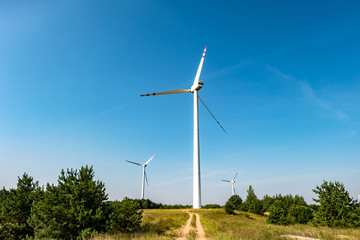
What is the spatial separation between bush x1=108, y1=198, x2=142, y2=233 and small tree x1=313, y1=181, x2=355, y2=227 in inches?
1022

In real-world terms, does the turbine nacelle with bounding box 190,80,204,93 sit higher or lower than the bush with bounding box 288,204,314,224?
higher

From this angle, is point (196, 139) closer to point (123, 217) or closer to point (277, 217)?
point (277, 217)

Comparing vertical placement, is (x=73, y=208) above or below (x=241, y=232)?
above

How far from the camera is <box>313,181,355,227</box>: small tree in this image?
30.1 m

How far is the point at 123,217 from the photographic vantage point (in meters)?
26.6

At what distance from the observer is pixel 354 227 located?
29266 mm

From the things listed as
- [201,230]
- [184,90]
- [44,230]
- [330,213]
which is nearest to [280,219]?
[330,213]

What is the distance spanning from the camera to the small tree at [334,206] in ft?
98.8

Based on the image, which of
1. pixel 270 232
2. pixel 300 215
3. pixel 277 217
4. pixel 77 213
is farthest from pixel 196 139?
pixel 77 213

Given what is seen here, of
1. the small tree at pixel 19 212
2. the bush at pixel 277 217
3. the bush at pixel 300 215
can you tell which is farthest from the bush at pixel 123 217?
the bush at pixel 300 215

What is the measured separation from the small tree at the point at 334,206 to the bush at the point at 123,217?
25953 mm

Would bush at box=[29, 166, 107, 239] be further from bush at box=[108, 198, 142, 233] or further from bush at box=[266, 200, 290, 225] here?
bush at box=[266, 200, 290, 225]

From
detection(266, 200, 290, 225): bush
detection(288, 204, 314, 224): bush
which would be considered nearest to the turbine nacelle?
detection(266, 200, 290, 225): bush

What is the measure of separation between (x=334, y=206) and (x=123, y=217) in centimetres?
2878
